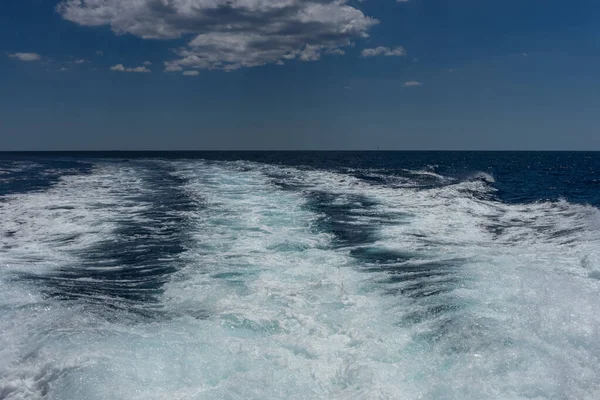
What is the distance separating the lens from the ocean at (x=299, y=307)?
526cm

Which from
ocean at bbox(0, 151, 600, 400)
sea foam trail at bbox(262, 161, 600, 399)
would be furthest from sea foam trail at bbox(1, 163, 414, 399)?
sea foam trail at bbox(262, 161, 600, 399)

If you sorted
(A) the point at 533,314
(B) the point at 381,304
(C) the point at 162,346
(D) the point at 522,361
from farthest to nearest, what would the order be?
(B) the point at 381,304 < (A) the point at 533,314 < (C) the point at 162,346 < (D) the point at 522,361

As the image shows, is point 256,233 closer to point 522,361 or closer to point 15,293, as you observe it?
point 15,293

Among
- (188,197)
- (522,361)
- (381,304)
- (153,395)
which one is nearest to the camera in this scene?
(153,395)

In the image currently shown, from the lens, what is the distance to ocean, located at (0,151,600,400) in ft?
17.3

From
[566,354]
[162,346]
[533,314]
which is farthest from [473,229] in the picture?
[162,346]

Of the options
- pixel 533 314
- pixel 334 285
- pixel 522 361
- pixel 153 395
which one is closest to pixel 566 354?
pixel 522 361

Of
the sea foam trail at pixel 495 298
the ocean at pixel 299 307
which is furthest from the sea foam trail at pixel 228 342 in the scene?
the sea foam trail at pixel 495 298

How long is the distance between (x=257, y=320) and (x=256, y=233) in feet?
19.8

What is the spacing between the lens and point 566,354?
A: 18.8ft

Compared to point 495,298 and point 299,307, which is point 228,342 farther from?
point 495,298

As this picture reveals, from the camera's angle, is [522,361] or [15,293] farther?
[15,293]

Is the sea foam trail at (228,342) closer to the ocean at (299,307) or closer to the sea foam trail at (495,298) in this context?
the ocean at (299,307)

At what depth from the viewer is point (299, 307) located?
745 centimetres
